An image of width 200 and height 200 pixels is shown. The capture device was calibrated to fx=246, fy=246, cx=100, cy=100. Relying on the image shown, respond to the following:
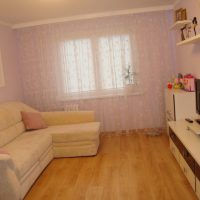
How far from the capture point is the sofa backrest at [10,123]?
3.62 m

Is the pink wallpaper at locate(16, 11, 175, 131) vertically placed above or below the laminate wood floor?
above

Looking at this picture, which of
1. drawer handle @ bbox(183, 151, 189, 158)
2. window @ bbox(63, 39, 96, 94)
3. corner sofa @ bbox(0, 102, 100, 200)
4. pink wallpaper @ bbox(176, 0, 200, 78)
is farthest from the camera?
window @ bbox(63, 39, 96, 94)

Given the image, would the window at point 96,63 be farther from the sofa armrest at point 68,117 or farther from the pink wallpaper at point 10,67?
the pink wallpaper at point 10,67

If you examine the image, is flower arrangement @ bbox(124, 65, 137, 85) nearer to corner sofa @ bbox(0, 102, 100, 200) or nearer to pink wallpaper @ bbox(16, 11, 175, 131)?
A: pink wallpaper @ bbox(16, 11, 175, 131)

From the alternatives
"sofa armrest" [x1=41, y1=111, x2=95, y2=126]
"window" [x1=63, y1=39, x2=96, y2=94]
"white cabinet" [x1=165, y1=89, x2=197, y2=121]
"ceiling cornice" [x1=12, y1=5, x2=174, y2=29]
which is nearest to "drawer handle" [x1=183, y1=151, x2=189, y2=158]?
"white cabinet" [x1=165, y1=89, x2=197, y2=121]

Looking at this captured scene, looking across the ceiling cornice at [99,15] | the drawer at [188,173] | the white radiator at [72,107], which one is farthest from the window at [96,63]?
the drawer at [188,173]

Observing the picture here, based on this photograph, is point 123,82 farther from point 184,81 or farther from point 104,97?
point 184,81

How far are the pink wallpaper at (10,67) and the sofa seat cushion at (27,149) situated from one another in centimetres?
110

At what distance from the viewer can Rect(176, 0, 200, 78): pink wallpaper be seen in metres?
3.61

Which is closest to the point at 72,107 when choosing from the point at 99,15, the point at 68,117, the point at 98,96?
the point at 98,96

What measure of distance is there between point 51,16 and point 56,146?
2542mm

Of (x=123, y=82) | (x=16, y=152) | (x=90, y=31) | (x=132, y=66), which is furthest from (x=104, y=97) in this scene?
(x=16, y=152)

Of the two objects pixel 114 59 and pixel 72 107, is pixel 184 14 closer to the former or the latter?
pixel 114 59

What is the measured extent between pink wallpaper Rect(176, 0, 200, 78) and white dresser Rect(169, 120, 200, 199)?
40.6 inches
